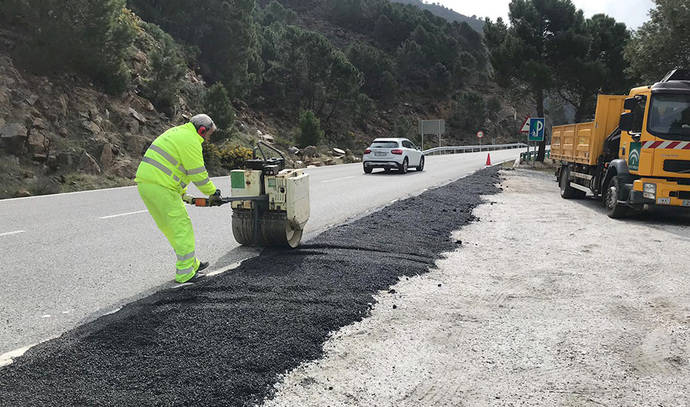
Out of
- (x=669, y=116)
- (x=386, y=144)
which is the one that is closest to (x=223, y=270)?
(x=669, y=116)

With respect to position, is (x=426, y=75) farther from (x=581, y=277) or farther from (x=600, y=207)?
(x=581, y=277)

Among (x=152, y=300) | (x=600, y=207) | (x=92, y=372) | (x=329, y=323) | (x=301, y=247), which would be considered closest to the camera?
(x=92, y=372)

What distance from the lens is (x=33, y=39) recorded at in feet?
61.5

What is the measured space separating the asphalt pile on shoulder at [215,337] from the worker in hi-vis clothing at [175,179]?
444 mm

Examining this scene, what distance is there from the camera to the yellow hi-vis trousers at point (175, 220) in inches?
202

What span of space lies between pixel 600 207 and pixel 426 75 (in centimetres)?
5877

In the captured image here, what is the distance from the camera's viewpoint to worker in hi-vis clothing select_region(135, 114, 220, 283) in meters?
5.12

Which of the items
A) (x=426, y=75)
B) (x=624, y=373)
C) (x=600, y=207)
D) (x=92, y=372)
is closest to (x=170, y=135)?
(x=92, y=372)

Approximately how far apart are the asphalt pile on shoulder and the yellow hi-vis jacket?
111 centimetres

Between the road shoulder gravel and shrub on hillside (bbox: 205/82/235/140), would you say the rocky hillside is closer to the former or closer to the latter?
shrub on hillside (bbox: 205/82/235/140)

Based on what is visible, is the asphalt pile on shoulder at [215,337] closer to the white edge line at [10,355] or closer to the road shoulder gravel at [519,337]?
the white edge line at [10,355]

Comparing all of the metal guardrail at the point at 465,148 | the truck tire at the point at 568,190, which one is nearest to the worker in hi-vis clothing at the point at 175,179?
the truck tire at the point at 568,190

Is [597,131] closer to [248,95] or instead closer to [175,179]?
[175,179]

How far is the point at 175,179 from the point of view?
523 centimetres
